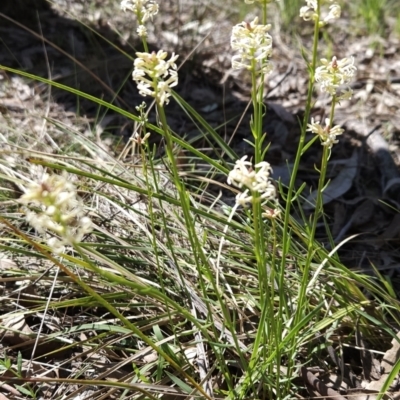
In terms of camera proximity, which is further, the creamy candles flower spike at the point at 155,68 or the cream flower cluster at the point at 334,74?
the cream flower cluster at the point at 334,74

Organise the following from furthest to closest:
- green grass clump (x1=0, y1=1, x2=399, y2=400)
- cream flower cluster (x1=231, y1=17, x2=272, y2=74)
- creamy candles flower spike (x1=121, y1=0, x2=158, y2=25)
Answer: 1. green grass clump (x1=0, y1=1, x2=399, y2=400)
2. creamy candles flower spike (x1=121, y1=0, x2=158, y2=25)
3. cream flower cluster (x1=231, y1=17, x2=272, y2=74)

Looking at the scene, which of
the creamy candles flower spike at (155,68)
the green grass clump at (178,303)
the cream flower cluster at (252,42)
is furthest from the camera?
the green grass clump at (178,303)

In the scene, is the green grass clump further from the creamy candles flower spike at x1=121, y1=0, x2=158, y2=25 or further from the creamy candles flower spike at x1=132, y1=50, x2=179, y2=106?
the creamy candles flower spike at x1=132, y1=50, x2=179, y2=106

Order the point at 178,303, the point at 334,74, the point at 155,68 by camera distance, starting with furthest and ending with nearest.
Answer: the point at 178,303, the point at 334,74, the point at 155,68

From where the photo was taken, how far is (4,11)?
4445mm

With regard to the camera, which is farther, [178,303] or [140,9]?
[178,303]

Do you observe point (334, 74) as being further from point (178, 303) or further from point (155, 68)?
point (178, 303)

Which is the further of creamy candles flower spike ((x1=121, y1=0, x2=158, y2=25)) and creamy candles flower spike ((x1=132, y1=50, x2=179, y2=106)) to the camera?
creamy candles flower spike ((x1=121, y1=0, x2=158, y2=25))

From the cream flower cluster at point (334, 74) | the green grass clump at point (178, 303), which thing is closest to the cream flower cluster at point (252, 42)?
the cream flower cluster at point (334, 74)

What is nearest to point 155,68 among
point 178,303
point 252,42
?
point 252,42

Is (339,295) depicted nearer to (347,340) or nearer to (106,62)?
(347,340)

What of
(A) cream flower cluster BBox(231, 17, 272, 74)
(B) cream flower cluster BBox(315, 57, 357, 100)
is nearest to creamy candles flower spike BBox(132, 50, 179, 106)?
(A) cream flower cluster BBox(231, 17, 272, 74)

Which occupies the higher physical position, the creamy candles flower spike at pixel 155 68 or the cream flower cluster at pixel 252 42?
the cream flower cluster at pixel 252 42

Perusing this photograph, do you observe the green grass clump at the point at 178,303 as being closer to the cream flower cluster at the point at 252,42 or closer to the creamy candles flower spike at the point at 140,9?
the creamy candles flower spike at the point at 140,9
